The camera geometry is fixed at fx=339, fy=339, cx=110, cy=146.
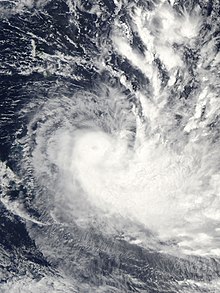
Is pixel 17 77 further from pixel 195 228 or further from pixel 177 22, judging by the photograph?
pixel 195 228

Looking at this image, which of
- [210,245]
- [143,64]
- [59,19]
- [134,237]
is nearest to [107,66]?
[143,64]

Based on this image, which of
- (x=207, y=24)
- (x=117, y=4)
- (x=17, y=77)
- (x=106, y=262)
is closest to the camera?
(x=207, y=24)

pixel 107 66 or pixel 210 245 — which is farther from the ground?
pixel 107 66

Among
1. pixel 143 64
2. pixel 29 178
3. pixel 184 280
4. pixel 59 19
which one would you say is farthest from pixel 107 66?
pixel 184 280

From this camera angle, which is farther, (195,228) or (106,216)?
(106,216)

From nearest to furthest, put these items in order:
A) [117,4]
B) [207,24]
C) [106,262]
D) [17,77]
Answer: [207,24], [117,4], [17,77], [106,262]

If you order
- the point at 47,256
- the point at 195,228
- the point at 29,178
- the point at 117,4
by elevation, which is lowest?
the point at 47,256

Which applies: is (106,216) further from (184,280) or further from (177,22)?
(177,22)
